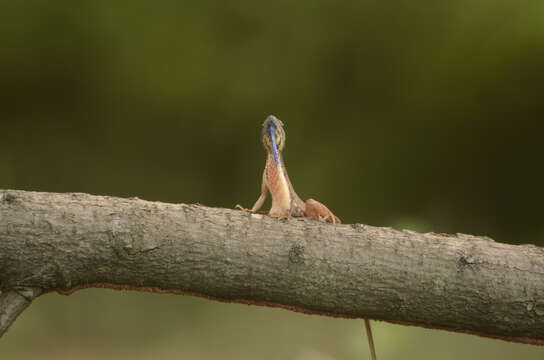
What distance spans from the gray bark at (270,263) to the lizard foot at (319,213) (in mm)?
109

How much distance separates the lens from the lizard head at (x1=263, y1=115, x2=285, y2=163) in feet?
7.89

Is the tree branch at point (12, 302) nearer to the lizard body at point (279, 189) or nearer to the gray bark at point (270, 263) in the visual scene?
the gray bark at point (270, 263)

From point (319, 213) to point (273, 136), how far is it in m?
Result: 0.35

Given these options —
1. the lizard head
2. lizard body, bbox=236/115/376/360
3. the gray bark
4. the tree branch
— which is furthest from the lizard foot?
the tree branch

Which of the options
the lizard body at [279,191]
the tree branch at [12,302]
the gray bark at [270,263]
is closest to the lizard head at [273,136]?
the lizard body at [279,191]

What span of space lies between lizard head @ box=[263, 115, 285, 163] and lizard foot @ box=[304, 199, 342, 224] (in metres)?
0.22

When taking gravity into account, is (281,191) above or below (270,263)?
above

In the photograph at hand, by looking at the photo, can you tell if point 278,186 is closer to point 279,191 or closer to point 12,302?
point 279,191

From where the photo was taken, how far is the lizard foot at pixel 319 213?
2308 millimetres

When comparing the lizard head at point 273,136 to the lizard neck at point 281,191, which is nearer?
the lizard neck at point 281,191

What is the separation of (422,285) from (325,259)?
13.5 inches

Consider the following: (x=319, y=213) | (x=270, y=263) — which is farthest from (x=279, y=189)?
(x=270, y=263)

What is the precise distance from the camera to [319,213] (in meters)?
2.34

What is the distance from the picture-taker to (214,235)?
2090 mm
